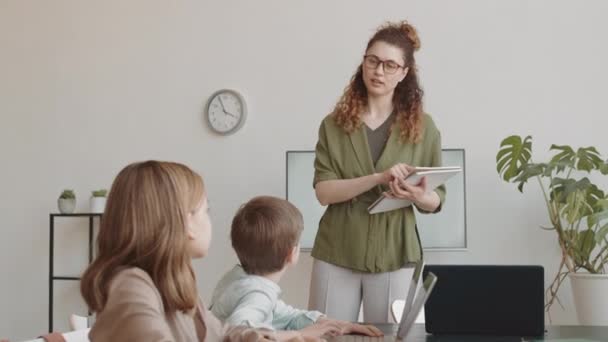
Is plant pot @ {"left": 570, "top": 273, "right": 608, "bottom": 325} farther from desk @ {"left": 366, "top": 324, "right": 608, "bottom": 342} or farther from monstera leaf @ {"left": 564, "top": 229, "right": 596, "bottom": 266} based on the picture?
desk @ {"left": 366, "top": 324, "right": 608, "bottom": 342}

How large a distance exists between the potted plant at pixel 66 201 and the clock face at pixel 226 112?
3.13 ft

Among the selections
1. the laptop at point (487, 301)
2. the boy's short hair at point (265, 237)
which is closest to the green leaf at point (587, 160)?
the laptop at point (487, 301)

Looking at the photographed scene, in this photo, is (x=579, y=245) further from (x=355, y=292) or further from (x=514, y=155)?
(x=355, y=292)

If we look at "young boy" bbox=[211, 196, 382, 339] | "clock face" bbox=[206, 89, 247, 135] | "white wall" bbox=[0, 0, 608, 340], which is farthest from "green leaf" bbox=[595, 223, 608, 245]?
"young boy" bbox=[211, 196, 382, 339]

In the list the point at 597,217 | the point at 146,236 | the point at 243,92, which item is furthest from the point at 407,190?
the point at 243,92

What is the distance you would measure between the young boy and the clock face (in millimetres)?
2993

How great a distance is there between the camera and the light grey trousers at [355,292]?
2.78 meters

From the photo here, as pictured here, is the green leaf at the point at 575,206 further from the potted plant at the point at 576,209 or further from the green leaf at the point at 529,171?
the green leaf at the point at 529,171

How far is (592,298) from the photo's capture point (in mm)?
4367

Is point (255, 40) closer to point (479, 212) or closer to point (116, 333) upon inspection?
point (479, 212)

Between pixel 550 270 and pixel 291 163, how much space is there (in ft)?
5.08

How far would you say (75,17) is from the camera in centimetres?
557

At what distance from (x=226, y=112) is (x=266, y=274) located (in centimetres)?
314

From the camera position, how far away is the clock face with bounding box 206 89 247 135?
17.2 ft
